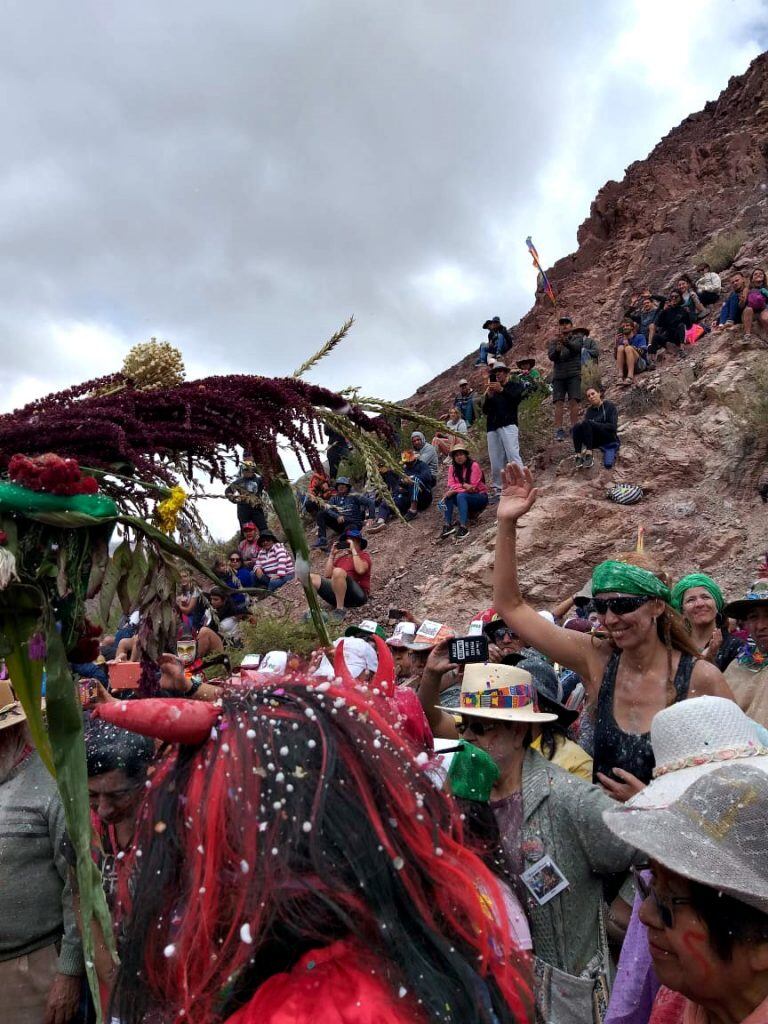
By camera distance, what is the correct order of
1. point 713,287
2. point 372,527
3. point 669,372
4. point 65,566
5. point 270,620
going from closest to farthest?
point 65,566, point 270,620, point 669,372, point 372,527, point 713,287

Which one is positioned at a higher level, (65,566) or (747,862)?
(65,566)

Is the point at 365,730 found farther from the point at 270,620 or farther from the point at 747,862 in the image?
the point at 270,620

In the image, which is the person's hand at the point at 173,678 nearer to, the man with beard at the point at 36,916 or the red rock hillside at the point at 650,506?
the man with beard at the point at 36,916

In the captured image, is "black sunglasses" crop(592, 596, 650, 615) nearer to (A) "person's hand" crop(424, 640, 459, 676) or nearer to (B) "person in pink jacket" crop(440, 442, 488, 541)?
(A) "person's hand" crop(424, 640, 459, 676)

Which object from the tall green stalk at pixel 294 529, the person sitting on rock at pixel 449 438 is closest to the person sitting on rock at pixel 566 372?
the person sitting on rock at pixel 449 438

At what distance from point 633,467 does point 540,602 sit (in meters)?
2.94

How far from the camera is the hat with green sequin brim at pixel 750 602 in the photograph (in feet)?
14.1

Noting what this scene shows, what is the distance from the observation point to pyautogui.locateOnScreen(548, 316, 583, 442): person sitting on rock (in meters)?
14.5


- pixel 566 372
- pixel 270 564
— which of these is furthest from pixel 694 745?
pixel 566 372

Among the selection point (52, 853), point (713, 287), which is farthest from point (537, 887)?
point (713, 287)

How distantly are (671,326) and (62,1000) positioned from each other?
16561 mm

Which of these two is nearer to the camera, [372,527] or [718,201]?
[372,527]

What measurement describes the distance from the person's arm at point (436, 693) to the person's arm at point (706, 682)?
45.0 inches

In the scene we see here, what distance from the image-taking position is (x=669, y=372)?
15.0 metres
